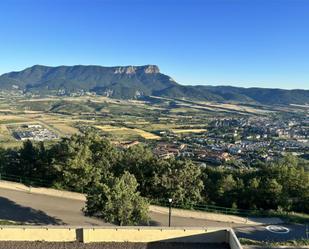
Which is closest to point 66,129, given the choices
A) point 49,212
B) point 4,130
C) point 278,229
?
point 4,130

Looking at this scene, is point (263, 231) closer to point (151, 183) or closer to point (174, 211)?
point (174, 211)

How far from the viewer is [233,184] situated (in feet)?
93.2

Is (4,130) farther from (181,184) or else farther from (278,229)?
(278,229)

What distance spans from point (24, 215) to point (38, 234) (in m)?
9.36

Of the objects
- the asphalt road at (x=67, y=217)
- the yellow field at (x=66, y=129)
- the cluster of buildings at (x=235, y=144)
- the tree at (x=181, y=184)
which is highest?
the tree at (x=181, y=184)

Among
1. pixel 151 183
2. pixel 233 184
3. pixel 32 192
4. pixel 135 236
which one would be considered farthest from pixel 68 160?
pixel 135 236

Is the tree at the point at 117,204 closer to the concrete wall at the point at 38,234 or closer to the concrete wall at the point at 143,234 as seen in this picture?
the concrete wall at the point at 143,234

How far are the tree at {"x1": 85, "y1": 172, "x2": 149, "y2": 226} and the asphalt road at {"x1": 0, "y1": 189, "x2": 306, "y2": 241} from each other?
289cm

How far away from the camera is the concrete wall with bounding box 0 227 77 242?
42.4 ft

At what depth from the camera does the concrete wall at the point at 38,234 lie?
509 inches

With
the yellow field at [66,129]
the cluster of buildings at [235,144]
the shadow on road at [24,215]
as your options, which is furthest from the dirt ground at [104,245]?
the yellow field at [66,129]

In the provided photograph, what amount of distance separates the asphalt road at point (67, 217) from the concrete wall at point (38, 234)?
765 cm

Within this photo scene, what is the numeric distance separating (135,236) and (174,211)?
36.7 feet

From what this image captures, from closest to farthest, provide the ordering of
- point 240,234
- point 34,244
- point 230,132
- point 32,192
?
point 34,244
point 240,234
point 32,192
point 230,132
